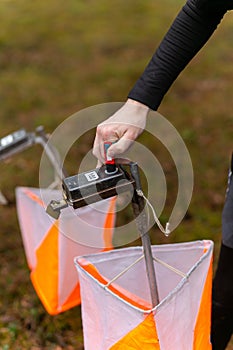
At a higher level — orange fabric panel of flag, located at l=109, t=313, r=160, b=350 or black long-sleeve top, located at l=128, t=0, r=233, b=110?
black long-sleeve top, located at l=128, t=0, r=233, b=110

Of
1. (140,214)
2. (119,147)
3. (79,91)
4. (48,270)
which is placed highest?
(119,147)

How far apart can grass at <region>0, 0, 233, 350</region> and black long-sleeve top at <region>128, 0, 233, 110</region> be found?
2.99ft

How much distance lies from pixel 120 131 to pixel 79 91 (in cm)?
231

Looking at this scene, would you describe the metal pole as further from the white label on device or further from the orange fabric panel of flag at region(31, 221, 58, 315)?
the orange fabric panel of flag at region(31, 221, 58, 315)

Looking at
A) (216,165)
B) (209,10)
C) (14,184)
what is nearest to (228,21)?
(216,165)

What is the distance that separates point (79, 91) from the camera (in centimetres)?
315

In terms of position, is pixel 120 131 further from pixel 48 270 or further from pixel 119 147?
pixel 48 270

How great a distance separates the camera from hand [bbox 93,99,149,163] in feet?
2.90

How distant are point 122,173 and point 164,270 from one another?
43 centimetres

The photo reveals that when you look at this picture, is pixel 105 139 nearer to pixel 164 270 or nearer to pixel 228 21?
pixel 164 270

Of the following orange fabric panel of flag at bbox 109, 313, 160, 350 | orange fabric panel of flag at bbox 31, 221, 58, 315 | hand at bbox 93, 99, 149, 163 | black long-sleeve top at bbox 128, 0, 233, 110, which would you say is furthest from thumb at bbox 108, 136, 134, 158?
orange fabric panel of flag at bbox 31, 221, 58, 315

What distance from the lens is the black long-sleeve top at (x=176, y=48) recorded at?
93cm

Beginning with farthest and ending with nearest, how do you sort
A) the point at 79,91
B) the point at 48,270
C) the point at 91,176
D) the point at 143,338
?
the point at 79,91 < the point at 48,270 < the point at 143,338 < the point at 91,176

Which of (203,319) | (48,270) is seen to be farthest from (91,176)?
(48,270)
